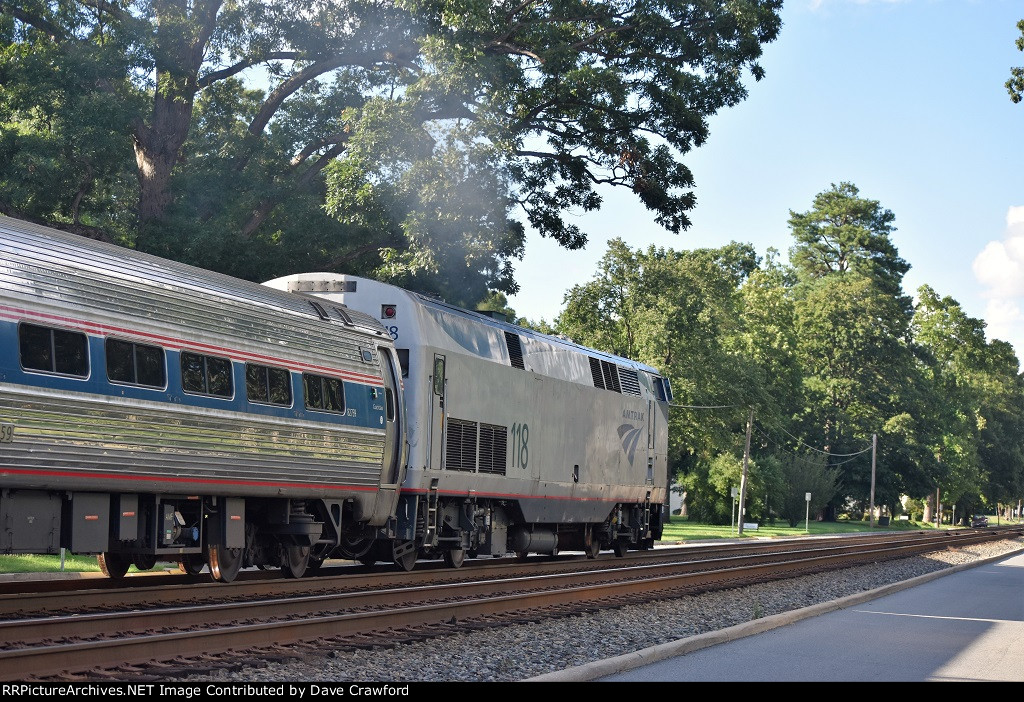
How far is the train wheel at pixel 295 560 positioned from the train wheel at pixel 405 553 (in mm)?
2451

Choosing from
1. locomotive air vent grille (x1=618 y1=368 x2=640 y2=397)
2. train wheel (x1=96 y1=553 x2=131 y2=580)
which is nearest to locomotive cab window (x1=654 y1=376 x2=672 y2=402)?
locomotive air vent grille (x1=618 y1=368 x2=640 y2=397)

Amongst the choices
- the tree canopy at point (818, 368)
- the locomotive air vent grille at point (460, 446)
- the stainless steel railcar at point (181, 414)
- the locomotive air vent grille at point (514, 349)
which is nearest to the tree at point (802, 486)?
the tree canopy at point (818, 368)

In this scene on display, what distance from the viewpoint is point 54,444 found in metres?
11.5

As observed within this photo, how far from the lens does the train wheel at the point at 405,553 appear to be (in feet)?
62.3

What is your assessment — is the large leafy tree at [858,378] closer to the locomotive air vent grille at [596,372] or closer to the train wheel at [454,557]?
the locomotive air vent grille at [596,372]

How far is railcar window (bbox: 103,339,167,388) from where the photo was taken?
40.0ft

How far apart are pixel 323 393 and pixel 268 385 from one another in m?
1.24

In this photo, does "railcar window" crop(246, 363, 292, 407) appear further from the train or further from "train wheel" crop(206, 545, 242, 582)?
"train wheel" crop(206, 545, 242, 582)

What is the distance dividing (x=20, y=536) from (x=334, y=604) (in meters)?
3.84

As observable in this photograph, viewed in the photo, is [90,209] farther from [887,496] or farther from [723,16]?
[887,496]

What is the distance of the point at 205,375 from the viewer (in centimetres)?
1363

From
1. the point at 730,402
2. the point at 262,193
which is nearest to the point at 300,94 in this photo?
the point at 262,193

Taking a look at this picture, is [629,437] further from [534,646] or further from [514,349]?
[534,646]

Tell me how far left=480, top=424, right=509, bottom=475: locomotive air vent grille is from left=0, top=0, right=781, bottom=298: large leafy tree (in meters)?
6.92
